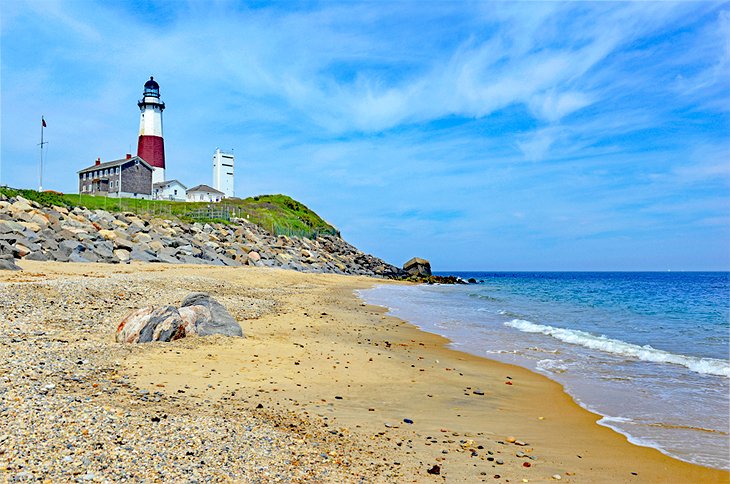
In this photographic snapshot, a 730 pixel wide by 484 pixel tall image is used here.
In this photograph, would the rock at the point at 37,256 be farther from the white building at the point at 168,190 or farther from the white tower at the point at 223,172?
the white tower at the point at 223,172

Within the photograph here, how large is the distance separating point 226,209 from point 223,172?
75.9ft

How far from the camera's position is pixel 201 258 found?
109ft

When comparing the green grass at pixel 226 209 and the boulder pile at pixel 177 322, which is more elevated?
the green grass at pixel 226 209

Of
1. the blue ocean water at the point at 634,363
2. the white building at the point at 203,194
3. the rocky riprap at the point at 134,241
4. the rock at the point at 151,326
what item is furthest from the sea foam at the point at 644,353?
the white building at the point at 203,194

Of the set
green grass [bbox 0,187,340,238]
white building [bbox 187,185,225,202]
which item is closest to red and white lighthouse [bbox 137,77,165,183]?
white building [bbox 187,185,225,202]

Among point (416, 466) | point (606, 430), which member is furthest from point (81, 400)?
point (606, 430)

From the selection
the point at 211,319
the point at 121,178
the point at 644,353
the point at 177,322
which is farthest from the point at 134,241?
the point at 121,178

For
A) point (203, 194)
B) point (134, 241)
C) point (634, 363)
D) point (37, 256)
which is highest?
point (203, 194)

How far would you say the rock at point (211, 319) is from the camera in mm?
9836

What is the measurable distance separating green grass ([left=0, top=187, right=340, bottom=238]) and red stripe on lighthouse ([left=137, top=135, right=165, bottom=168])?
8.33 metres

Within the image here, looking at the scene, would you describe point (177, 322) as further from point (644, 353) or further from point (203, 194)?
point (203, 194)

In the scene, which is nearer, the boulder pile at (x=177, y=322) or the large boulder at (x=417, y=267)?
the boulder pile at (x=177, y=322)

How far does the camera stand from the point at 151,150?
6612 centimetres

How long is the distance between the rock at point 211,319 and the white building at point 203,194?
64.6m
